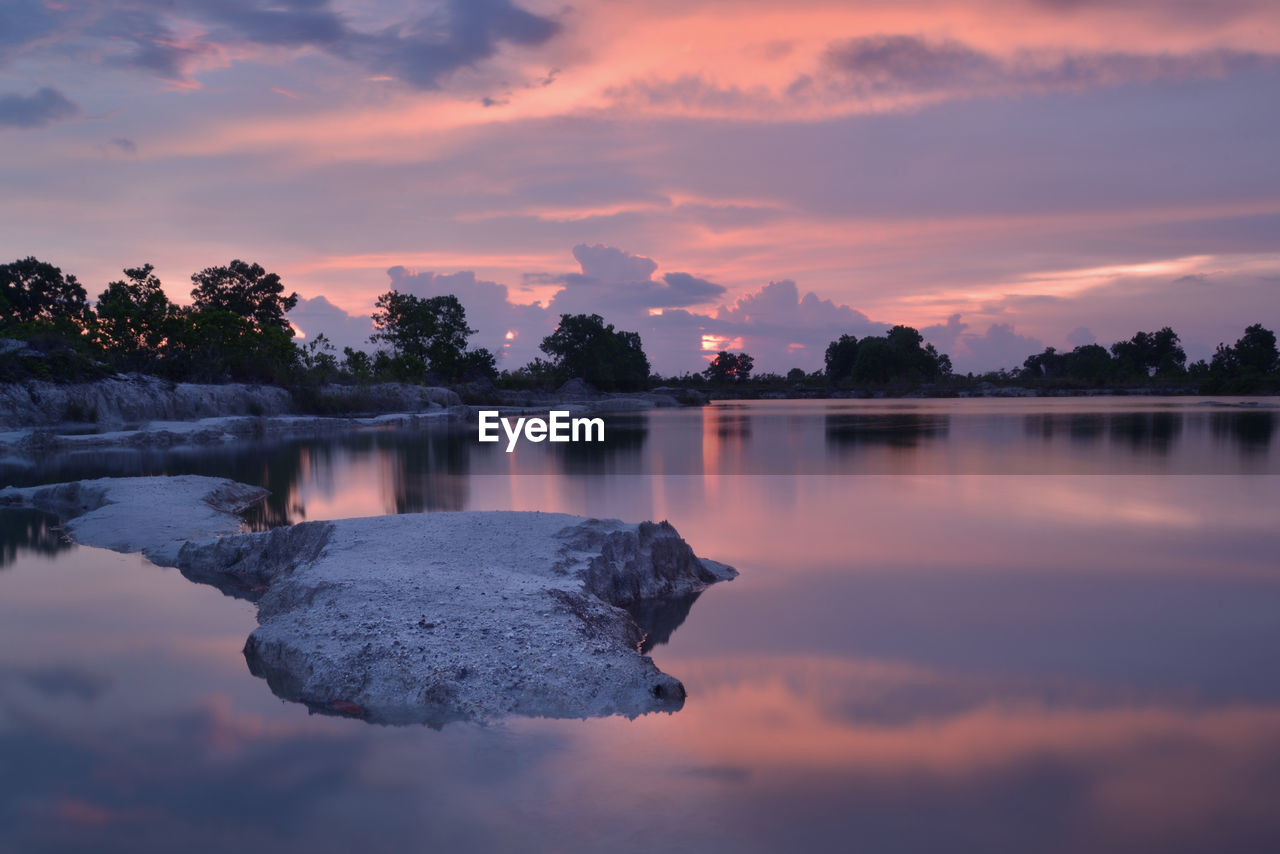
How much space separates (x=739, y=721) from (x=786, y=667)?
1258 millimetres

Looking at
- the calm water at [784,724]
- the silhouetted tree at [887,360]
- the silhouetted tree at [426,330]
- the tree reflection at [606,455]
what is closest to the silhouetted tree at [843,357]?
the silhouetted tree at [887,360]

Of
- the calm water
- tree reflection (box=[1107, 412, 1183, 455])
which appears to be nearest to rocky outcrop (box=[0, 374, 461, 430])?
the calm water

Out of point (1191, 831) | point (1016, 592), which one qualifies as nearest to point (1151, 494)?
point (1016, 592)

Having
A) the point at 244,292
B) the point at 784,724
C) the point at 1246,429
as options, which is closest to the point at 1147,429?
the point at 1246,429

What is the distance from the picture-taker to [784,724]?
582 cm

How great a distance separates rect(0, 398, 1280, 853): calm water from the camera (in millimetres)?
4582

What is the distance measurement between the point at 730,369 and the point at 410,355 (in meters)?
66.2

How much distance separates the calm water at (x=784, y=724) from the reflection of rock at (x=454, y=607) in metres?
0.26

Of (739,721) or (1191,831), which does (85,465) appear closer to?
(739,721)

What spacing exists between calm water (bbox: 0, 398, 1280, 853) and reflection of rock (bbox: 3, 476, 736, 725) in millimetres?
262

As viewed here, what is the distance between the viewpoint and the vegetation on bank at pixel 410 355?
3991cm

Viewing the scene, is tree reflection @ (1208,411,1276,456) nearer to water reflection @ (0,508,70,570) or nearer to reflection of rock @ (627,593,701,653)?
reflection of rock @ (627,593,701,653)

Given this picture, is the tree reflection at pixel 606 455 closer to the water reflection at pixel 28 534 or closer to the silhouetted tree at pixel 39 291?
the water reflection at pixel 28 534

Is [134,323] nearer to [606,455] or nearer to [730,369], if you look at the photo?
[606,455]
